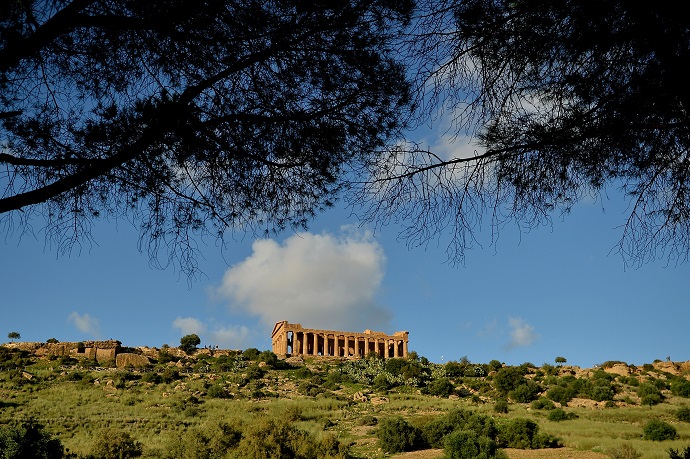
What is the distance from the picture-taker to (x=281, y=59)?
5.12 metres

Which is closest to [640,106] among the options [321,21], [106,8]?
[321,21]

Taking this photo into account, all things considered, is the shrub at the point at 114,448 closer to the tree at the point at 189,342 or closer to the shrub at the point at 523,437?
the shrub at the point at 523,437

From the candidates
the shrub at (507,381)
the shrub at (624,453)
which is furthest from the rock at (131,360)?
the shrub at (624,453)

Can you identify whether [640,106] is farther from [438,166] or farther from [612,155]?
[438,166]

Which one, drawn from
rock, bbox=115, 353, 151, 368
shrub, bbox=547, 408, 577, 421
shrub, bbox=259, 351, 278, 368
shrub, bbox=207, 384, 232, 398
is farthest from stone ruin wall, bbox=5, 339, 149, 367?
Answer: shrub, bbox=547, 408, 577, 421

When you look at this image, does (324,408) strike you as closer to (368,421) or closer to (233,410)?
(233,410)

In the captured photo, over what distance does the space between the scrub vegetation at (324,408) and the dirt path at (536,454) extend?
244 mm

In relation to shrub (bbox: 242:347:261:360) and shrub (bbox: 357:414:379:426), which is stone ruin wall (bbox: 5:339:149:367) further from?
shrub (bbox: 357:414:379:426)

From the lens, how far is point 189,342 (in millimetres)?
56656

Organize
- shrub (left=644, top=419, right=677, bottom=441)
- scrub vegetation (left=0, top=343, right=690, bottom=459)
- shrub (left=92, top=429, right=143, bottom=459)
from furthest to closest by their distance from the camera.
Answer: shrub (left=644, top=419, right=677, bottom=441)
scrub vegetation (left=0, top=343, right=690, bottom=459)
shrub (left=92, top=429, right=143, bottom=459)

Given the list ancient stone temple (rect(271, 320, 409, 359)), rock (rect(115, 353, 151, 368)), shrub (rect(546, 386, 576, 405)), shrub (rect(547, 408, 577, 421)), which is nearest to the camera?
shrub (rect(547, 408, 577, 421))

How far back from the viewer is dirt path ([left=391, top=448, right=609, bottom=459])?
736 inches

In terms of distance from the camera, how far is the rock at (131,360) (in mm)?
46312

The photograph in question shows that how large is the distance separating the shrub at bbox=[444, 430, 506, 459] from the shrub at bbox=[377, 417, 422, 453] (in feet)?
7.41
